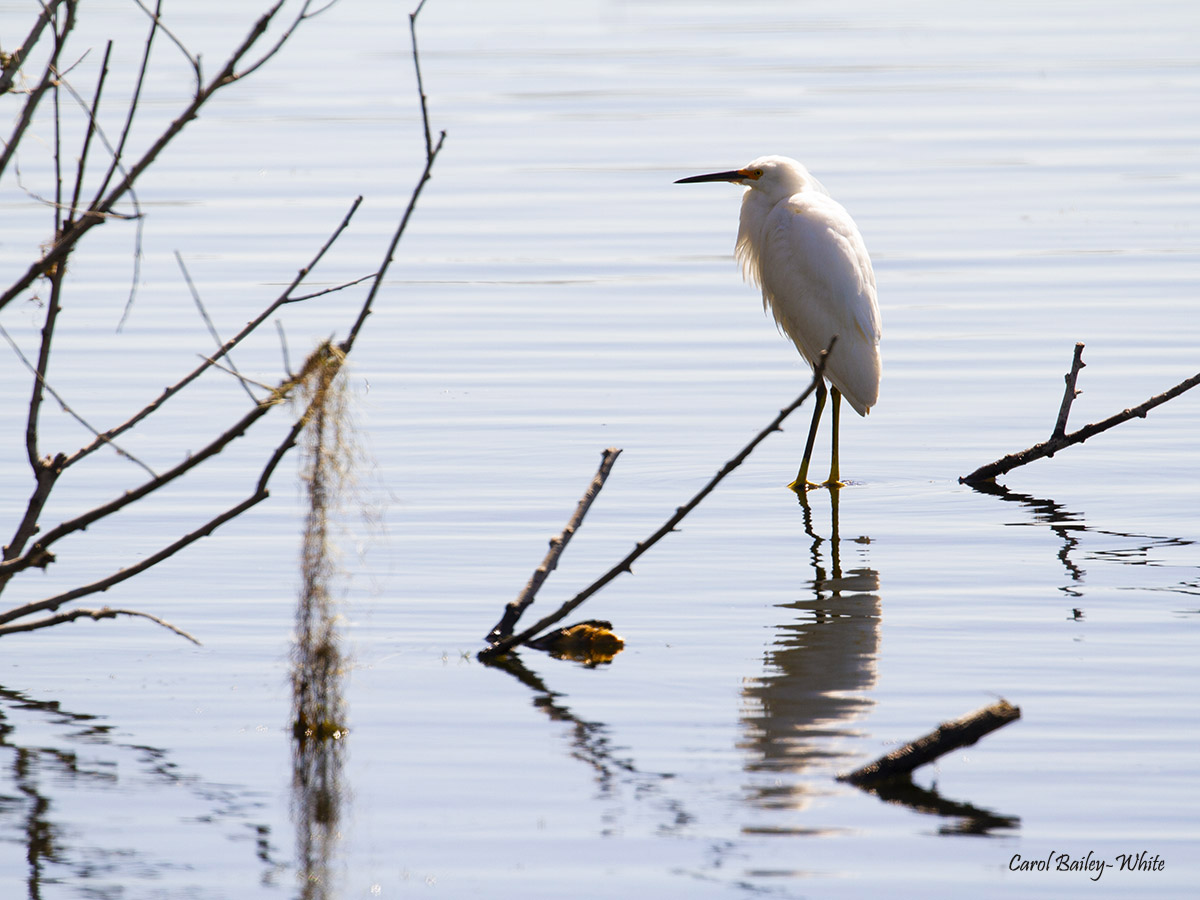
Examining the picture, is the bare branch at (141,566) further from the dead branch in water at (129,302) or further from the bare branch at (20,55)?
the bare branch at (20,55)

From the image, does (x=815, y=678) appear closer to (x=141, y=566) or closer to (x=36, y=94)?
(x=141, y=566)

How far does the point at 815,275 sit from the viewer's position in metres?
8.61

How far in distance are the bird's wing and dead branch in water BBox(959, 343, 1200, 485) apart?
977mm

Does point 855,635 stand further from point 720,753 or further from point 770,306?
point 770,306

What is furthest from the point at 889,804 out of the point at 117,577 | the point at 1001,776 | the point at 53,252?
the point at 53,252

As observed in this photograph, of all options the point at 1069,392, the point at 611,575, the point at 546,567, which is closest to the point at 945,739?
the point at 611,575

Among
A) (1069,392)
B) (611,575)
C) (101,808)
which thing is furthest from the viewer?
(1069,392)

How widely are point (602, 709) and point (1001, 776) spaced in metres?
1.13

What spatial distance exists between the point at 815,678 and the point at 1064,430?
2.60 metres

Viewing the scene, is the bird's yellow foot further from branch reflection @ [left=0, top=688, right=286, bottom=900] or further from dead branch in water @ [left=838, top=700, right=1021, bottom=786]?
branch reflection @ [left=0, top=688, right=286, bottom=900]

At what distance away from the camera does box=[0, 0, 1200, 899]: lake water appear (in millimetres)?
4027

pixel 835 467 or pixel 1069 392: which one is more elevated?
pixel 1069 392

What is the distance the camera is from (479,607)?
579cm

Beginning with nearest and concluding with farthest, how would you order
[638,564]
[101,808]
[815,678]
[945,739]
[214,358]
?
[214,358]
[945,739]
[101,808]
[815,678]
[638,564]
